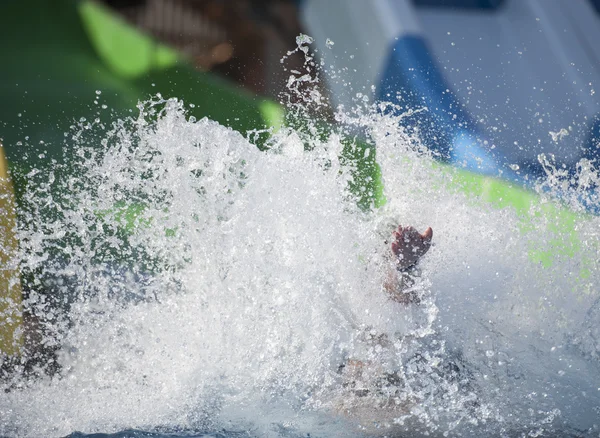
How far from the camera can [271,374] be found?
1.69 metres

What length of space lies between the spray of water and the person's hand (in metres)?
0.07

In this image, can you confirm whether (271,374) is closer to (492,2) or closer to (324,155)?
(324,155)

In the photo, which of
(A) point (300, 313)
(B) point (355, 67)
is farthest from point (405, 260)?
(B) point (355, 67)

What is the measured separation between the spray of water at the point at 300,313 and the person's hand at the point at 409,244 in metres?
0.07

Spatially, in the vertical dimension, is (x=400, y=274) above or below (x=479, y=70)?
below

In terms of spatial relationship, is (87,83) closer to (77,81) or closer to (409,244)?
(77,81)

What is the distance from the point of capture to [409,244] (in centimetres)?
188

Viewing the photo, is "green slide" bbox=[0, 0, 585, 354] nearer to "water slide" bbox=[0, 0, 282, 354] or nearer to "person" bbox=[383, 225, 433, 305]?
"water slide" bbox=[0, 0, 282, 354]

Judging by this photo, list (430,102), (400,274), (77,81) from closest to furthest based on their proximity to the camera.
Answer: (400,274) → (77,81) → (430,102)

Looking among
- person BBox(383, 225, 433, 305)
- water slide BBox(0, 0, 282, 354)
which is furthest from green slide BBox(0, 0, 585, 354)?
person BBox(383, 225, 433, 305)

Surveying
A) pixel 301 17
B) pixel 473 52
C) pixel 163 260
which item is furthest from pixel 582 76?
pixel 163 260

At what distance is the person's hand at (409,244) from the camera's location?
73.8 inches

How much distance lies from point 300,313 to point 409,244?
38 cm

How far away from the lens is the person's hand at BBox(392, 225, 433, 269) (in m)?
1.88
